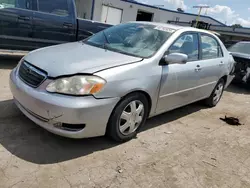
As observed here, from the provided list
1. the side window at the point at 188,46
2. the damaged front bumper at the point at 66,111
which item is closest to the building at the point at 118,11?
the side window at the point at 188,46

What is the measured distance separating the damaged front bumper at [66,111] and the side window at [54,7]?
12.4ft

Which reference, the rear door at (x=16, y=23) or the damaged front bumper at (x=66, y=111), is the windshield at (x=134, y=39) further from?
the rear door at (x=16, y=23)

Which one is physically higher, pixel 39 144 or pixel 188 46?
pixel 188 46

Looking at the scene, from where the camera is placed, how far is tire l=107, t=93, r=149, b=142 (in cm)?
292

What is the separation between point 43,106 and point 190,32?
270 centimetres

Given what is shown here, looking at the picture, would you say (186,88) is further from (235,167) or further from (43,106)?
(43,106)

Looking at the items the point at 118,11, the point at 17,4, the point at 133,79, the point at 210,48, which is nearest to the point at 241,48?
the point at 210,48

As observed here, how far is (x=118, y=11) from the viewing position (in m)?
21.8

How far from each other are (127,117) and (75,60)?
95 centimetres

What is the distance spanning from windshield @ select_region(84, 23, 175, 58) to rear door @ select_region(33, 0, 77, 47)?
253 centimetres

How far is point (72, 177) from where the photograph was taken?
2455 mm

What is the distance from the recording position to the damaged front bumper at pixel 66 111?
2.56 metres

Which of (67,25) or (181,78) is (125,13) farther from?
(181,78)

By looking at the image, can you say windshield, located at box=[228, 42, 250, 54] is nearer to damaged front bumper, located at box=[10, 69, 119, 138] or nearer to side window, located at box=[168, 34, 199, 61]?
side window, located at box=[168, 34, 199, 61]
